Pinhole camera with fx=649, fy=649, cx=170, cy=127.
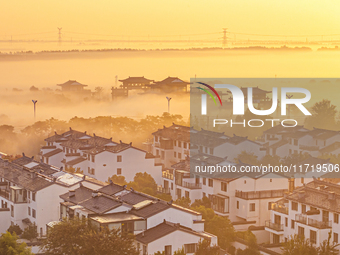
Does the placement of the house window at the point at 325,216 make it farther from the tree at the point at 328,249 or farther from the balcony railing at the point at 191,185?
the balcony railing at the point at 191,185

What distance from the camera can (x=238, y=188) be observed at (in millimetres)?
26406

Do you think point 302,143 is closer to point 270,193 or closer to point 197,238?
point 270,193

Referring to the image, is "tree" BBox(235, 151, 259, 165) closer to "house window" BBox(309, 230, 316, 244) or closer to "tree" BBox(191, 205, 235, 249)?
"tree" BBox(191, 205, 235, 249)

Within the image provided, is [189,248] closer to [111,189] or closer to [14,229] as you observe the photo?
[111,189]

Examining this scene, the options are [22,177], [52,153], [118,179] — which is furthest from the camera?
[52,153]

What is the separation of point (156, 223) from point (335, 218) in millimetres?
6041

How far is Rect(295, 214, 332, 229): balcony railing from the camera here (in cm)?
2102

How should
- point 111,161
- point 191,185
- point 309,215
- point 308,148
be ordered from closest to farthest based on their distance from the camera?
point 309,215 < point 191,185 < point 111,161 < point 308,148

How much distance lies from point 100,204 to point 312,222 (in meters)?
7.01

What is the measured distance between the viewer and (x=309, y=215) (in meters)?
21.4

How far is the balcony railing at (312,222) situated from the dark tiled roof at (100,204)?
6372 millimetres

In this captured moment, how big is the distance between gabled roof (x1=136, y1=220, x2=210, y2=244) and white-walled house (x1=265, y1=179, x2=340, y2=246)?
435cm

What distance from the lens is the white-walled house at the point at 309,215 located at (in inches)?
821

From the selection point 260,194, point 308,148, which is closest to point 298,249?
point 260,194
